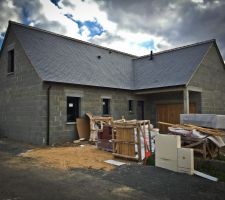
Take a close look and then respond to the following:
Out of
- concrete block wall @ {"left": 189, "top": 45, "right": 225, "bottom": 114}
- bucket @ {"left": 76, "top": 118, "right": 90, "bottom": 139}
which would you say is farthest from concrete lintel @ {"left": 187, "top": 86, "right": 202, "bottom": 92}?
bucket @ {"left": 76, "top": 118, "right": 90, "bottom": 139}

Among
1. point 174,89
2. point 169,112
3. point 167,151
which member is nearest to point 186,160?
point 167,151

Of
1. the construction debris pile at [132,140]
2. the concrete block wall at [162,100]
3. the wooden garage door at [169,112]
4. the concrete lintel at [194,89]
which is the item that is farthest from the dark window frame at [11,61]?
the concrete lintel at [194,89]

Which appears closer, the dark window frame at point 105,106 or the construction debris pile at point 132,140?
the construction debris pile at point 132,140

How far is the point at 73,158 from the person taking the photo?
9.33 m

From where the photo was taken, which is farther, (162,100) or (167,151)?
(162,100)

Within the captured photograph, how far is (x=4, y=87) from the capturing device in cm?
1661

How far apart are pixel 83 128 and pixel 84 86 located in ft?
8.91

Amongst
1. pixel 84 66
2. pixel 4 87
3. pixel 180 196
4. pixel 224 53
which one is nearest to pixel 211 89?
pixel 224 53

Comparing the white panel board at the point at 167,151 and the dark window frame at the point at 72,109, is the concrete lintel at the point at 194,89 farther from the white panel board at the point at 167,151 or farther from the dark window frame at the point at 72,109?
the white panel board at the point at 167,151

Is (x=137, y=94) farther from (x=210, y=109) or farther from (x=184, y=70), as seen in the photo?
(x=210, y=109)

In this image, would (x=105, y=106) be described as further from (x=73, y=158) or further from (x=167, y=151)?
(x=167, y=151)

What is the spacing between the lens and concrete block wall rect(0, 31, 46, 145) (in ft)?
42.0

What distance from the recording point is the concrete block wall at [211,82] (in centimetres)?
1644

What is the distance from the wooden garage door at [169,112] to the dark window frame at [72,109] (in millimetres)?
7020
